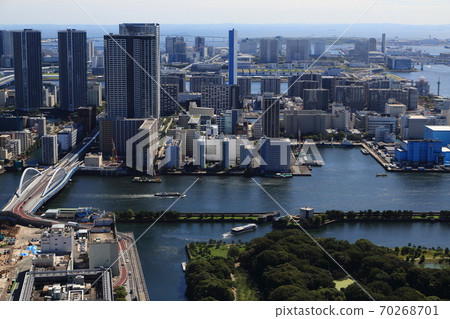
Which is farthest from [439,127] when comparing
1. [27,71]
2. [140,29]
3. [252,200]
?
[27,71]

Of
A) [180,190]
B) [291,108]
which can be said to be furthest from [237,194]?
[291,108]

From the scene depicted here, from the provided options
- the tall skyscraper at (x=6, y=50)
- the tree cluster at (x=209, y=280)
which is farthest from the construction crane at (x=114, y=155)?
the tall skyscraper at (x=6, y=50)

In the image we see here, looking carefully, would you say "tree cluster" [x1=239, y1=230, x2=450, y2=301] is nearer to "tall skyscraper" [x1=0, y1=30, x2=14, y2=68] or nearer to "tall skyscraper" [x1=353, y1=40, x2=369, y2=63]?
"tall skyscraper" [x1=0, y1=30, x2=14, y2=68]

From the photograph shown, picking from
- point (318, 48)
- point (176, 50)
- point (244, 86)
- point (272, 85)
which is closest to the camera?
point (244, 86)

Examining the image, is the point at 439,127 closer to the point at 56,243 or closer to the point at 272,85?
the point at 272,85

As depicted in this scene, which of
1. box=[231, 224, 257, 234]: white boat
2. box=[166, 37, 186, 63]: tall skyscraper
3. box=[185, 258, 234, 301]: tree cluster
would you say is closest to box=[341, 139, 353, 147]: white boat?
box=[231, 224, 257, 234]: white boat

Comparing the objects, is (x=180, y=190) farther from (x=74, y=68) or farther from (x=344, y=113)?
(x=74, y=68)

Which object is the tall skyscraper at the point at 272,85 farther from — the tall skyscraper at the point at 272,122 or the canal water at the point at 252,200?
the canal water at the point at 252,200
